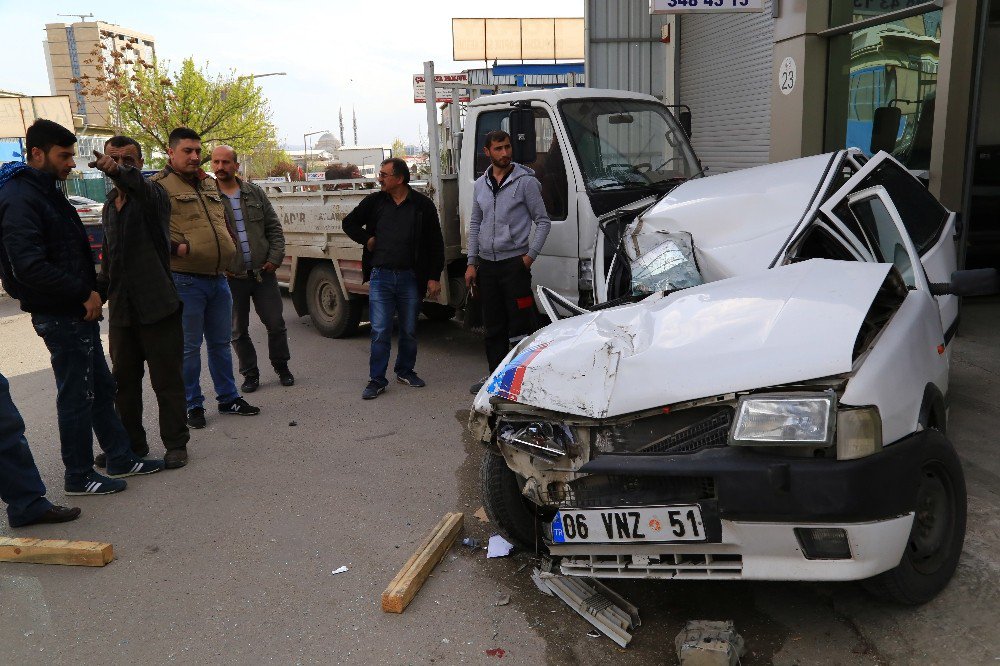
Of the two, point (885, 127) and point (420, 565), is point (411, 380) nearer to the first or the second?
point (420, 565)

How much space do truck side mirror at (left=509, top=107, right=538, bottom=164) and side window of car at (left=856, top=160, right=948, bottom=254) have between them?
2229 mm

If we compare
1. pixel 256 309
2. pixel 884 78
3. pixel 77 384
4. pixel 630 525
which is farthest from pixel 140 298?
pixel 884 78

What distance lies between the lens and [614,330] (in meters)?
3.10

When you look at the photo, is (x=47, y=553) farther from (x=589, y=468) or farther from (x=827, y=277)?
(x=827, y=277)

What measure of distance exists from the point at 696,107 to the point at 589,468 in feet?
36.0

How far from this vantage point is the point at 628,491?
264 centimetres

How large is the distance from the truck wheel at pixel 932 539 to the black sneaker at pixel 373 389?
13.4 ft

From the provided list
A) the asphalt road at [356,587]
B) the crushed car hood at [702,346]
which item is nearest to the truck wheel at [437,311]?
the asphalt road at [356,587]

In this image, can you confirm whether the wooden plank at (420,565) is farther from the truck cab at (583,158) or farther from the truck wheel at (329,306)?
the truck wheel at (329,306)

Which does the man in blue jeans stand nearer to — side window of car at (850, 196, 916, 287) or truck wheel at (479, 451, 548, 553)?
truck wheel at (479, 451, 548, 553)

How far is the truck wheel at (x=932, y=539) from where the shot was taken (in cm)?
270

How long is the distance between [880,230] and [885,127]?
4.65 meters

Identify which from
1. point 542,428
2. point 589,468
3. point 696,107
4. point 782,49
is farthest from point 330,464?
point 696,107

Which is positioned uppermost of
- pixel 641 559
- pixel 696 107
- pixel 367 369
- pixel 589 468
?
pixel 696 107
